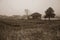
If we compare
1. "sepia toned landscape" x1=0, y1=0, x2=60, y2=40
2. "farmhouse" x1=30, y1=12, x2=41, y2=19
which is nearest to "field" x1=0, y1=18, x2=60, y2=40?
"sepia toned landscape" x1=0, y1=0, x2=60, y2=40

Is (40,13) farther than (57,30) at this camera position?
Yes

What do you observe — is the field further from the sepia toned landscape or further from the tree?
the tree

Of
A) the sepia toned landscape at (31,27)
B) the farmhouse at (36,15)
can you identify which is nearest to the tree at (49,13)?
the sepia toned landscape at (31,27)

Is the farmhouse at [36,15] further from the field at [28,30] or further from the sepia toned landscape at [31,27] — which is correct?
the field at [28,30]

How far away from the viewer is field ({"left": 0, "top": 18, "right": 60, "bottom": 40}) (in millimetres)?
1852

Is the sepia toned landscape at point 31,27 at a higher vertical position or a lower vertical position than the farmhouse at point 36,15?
lower

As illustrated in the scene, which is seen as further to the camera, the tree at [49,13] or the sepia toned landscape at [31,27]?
the tree at [49,13]

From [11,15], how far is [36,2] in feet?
1.80

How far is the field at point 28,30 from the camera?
1.85 m

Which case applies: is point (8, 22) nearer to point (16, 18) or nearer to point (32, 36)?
point (16, 18)

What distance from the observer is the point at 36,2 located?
87.8 inches

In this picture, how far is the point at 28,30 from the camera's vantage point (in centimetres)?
187

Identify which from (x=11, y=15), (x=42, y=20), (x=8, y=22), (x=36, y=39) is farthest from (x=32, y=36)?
(x=11, y=15)

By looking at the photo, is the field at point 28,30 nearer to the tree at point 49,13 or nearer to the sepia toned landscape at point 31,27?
the sepia toned landscape at point 31,27
